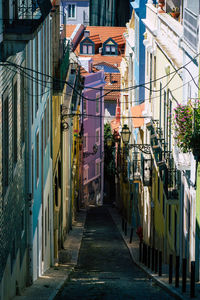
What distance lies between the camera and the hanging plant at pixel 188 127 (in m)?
13.6

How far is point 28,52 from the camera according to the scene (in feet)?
48.4

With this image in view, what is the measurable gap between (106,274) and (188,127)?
6.91 meters

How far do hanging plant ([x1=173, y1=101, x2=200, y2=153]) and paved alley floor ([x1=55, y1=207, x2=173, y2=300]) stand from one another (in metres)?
3.38

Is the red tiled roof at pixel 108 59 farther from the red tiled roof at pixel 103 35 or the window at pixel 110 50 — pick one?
the window at pixel 110 50

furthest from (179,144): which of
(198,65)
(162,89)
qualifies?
(162,89)

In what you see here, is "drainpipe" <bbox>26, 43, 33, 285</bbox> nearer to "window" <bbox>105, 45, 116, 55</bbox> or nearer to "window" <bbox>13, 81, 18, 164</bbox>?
"window" <bbox>13, 81, 18, 164</bbox>

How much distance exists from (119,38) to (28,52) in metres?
59.6

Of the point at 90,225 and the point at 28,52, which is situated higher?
the point at 28,52

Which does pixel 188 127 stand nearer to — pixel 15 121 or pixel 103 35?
pixel 15 121

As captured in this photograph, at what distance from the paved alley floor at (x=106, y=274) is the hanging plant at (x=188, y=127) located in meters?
3.38

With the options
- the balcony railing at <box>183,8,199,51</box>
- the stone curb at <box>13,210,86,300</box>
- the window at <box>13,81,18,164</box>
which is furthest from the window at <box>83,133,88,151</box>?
the window at <box>13,81,18,164</box>

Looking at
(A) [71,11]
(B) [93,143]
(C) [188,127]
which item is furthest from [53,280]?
(A) [71,11]

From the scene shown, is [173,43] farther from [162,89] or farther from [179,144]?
[179,144]

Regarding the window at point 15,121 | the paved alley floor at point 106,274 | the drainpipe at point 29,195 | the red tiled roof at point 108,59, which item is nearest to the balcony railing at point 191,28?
the drainpipe at point 29,195
